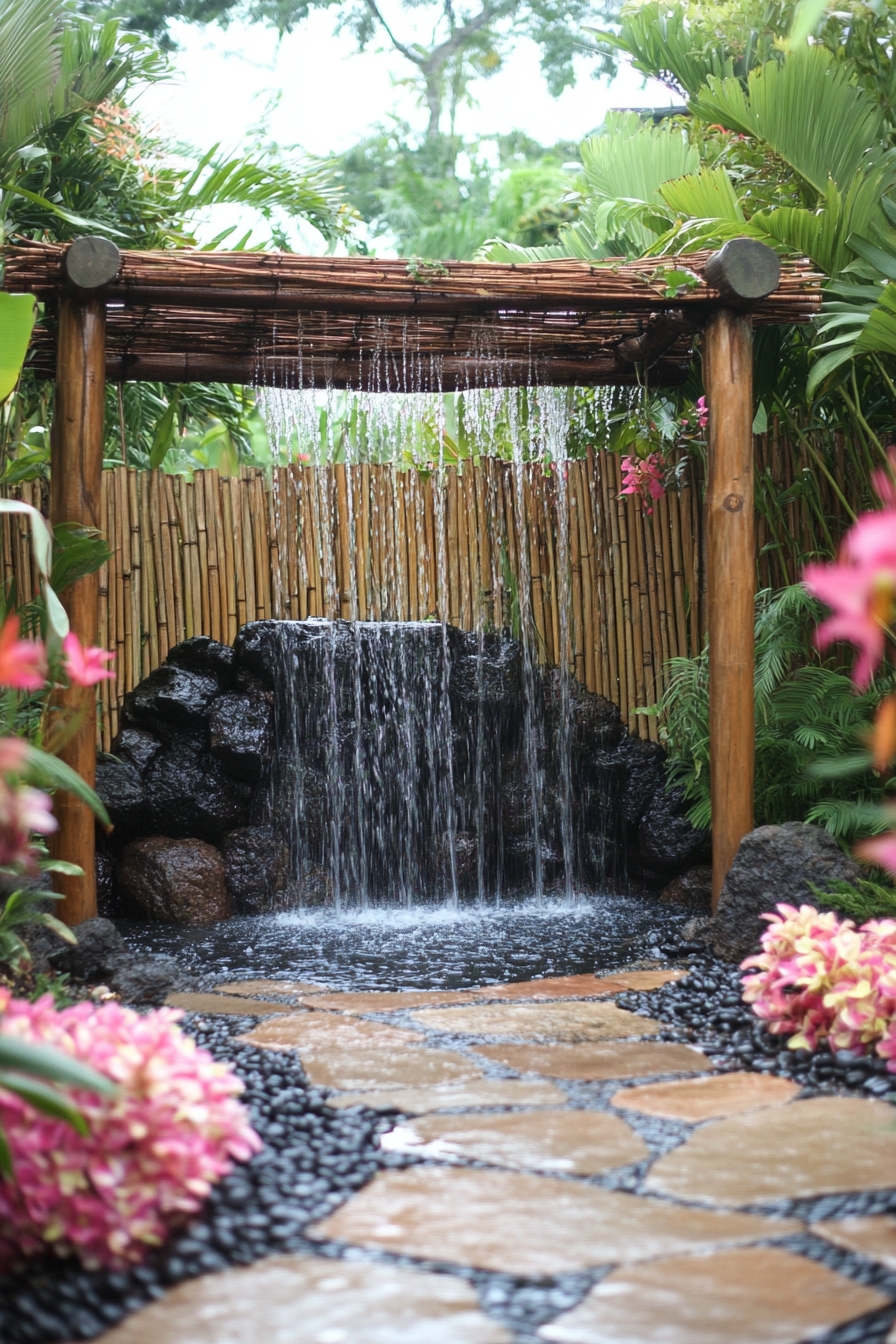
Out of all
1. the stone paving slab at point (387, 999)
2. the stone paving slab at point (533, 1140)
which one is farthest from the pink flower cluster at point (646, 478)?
the stone paving slab at point (533, 1140)

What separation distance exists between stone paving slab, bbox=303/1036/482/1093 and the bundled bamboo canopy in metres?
2.55

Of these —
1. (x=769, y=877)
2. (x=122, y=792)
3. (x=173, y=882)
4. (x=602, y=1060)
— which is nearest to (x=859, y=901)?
(x=769, y=877)

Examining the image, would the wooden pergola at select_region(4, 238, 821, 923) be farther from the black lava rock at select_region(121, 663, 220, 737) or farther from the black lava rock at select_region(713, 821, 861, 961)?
the black lava rock at select_region(121, 663, 220, 737)

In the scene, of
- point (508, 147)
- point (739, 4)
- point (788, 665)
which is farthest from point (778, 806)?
point (508, 147)

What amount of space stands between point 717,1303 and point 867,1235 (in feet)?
1.06

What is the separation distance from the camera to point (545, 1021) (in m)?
3.06

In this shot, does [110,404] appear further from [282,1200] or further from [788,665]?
[282,1200]

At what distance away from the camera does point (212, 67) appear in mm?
16266

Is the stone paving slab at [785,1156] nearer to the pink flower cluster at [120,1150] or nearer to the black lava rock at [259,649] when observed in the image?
the pink flower cluster at [120,1150]

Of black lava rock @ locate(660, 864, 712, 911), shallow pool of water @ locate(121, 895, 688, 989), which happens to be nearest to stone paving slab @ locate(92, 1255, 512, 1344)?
shallow pool of water @ locate(121, 895, 688, 989)

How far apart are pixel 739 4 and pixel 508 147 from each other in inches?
543

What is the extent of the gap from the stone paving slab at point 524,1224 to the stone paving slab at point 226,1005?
1.28 metres

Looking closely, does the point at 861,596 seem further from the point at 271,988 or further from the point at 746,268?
the point at 746,268

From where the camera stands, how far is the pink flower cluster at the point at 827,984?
259 centimetres
